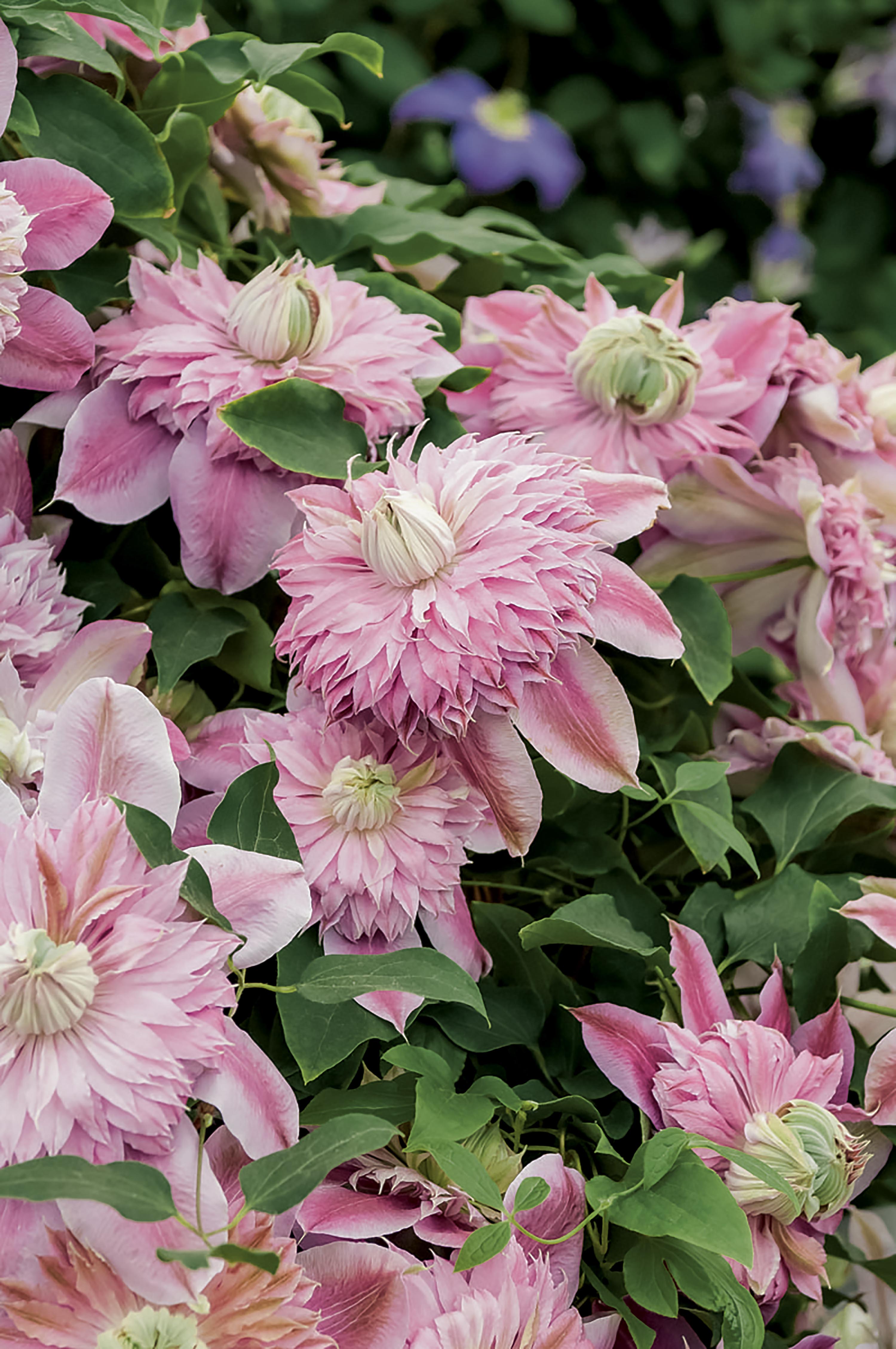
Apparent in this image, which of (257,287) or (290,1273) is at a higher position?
(257,287)

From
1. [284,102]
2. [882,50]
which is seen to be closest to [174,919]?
[284,102]

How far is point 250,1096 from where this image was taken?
27 centimetres

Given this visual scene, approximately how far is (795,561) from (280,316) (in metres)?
0.18

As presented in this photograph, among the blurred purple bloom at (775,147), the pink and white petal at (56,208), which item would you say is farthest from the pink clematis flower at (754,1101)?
the blurred purple bloom at (775,147)

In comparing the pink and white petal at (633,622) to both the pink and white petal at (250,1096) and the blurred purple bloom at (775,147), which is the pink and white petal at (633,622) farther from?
the blurred purple bloom at (775,147)

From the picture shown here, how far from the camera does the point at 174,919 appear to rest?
0.90 ft

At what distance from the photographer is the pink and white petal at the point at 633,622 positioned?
317 mm

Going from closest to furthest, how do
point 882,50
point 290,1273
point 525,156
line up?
point 290,1273
point 525,156
point 882,50

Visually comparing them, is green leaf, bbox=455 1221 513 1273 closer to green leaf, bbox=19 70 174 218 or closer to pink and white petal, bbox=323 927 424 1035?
pink and white petal, bbox=323 927 424 1035

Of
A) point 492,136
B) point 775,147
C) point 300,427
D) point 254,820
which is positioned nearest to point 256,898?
point 254,820

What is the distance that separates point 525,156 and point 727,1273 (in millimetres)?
870

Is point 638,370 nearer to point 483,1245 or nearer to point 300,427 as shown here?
point 300,427

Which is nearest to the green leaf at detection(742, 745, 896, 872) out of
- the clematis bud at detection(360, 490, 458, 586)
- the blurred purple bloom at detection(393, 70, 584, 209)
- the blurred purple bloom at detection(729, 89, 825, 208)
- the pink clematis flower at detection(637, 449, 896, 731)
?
the pink clematis flower at detection(637, 449, 896, 731)

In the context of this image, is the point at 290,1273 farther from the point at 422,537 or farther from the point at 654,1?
the point at 654,1
